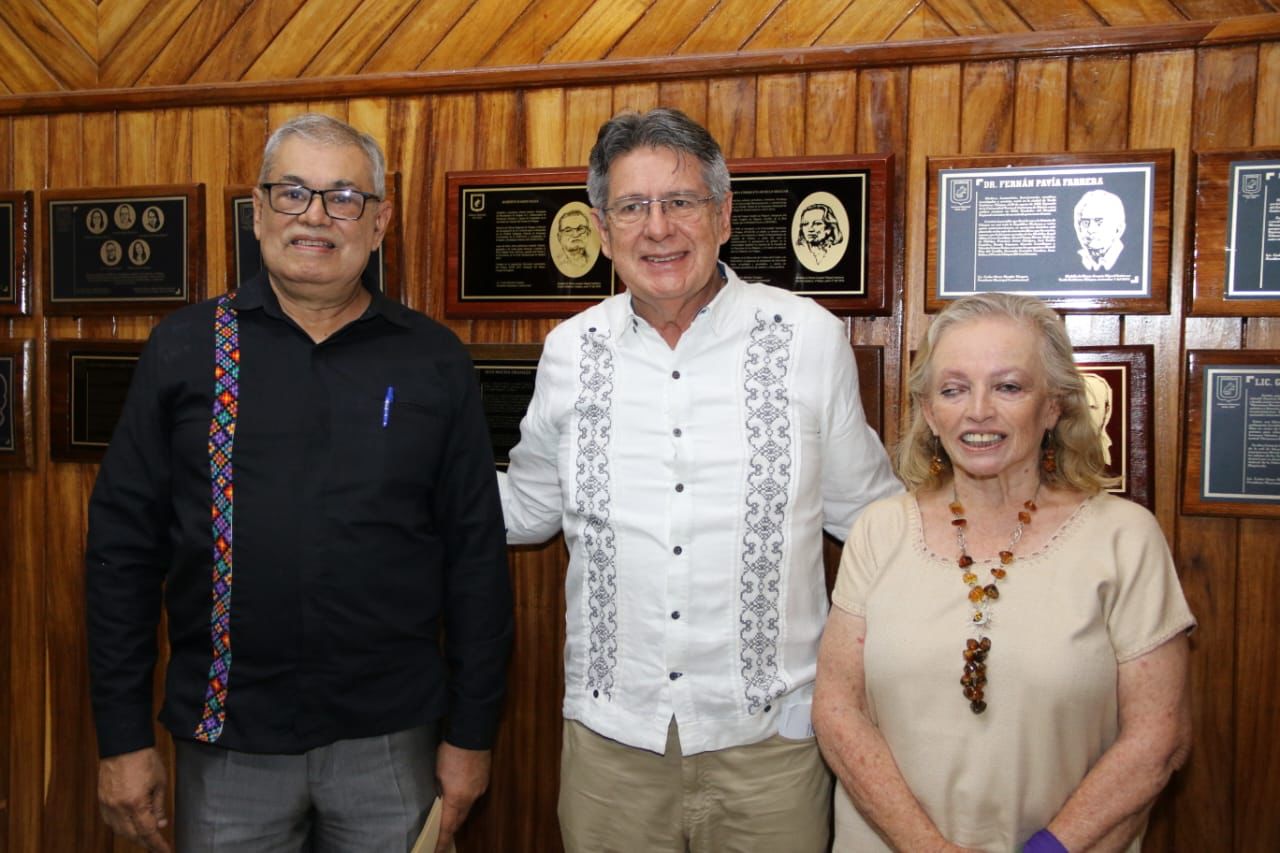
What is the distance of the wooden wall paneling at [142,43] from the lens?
2836 mm

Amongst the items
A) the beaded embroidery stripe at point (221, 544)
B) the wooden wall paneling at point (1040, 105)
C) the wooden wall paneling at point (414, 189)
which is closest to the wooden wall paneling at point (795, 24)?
the wooden wall paneling at point (1040, 105)

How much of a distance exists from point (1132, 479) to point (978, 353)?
835 millimetres

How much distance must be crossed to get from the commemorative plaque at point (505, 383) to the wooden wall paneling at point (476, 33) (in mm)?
742

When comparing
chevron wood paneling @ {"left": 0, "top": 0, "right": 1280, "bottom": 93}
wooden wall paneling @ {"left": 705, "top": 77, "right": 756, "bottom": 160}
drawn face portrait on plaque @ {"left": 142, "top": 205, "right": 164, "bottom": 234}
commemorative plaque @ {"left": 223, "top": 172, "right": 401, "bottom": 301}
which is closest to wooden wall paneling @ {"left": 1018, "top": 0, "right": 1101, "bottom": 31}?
chevron wood paneling @ {"left": 0, "top": 0, "right": 1280, "bottom": 93}

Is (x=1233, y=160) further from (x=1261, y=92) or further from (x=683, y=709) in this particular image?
(x=683, y=709)

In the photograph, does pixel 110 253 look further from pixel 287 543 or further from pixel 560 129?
pixel 287 543

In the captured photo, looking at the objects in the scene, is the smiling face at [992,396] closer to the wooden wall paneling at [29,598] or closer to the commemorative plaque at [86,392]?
the commemorative plaque at [86,392]

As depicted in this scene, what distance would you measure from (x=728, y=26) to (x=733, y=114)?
0.70 feet

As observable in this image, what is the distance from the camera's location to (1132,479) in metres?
2.24

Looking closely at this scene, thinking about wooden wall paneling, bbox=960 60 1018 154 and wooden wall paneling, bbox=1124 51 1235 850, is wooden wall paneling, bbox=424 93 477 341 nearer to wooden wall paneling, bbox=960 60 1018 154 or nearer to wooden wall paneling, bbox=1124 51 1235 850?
wooden wall paneling, bbox=960 60 1018 154

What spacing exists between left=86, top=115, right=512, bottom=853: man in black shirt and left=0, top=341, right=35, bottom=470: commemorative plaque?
124 centimetres

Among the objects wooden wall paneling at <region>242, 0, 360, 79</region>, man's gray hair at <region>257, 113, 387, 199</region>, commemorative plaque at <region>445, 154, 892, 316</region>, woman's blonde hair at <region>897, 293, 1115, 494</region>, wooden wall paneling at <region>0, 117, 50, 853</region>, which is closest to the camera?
woman's blonde hair at <region>897, 293, 1115, 494</region>

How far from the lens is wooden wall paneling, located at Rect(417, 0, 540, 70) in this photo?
261 cm

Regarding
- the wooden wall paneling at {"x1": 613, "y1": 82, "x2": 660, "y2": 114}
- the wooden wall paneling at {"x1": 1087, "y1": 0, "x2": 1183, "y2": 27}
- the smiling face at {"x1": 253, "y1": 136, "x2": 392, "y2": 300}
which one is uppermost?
the wooden wall paneling at {"x1": 1087, "y1": 0, "x2": 1183, "y2": 27}
